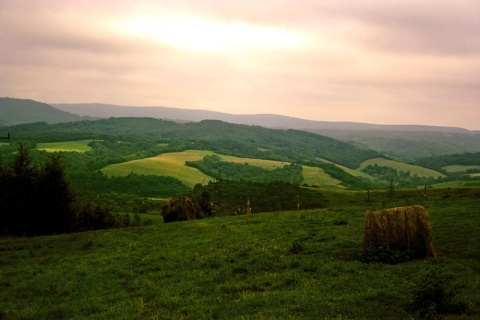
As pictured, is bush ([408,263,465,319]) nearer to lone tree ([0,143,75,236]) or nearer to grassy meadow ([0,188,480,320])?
grassy meadow ([0,188,480,320])

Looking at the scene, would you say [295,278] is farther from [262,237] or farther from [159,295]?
[262,237]

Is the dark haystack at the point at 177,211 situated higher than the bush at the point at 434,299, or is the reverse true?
the bush at the point at 434,299

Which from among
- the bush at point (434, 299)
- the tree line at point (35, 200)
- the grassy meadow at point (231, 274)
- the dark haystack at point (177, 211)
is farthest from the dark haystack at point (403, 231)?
the tree line at point (35, 200)

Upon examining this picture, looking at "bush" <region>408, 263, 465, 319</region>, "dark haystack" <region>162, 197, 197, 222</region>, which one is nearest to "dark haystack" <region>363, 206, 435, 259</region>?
"bush" <region>408, 263, 465, 319</region>

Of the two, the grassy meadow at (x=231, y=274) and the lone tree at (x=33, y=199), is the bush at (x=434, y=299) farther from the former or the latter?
the lone tree at (x=33, y=199)

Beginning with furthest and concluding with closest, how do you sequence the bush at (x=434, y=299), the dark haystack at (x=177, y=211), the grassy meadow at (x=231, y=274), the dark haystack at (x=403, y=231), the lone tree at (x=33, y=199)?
1. the dark haystack at (x=177, y=211)
2. the lone tree at (x=33, y=199)
3. the dark haystack at (x=403, y=231)
4. the grassy meadow at (x=231, y=274)
5. the bush at (x=434, y=299)

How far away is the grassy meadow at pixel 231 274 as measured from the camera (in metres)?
14.1

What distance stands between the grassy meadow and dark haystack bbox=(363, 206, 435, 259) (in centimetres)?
101

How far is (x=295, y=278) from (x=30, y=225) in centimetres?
3137

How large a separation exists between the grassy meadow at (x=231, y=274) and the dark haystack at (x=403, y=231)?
1015mm

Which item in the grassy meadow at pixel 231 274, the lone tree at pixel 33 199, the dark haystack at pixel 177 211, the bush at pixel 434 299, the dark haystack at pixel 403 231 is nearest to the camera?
the bush at pixel 434 299

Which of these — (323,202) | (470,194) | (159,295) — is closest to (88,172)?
(323,202)

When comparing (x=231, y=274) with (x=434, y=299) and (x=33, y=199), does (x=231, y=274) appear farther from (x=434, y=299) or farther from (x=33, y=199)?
(x=33, y=199)

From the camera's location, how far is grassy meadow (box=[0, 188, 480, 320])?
14.1 m
